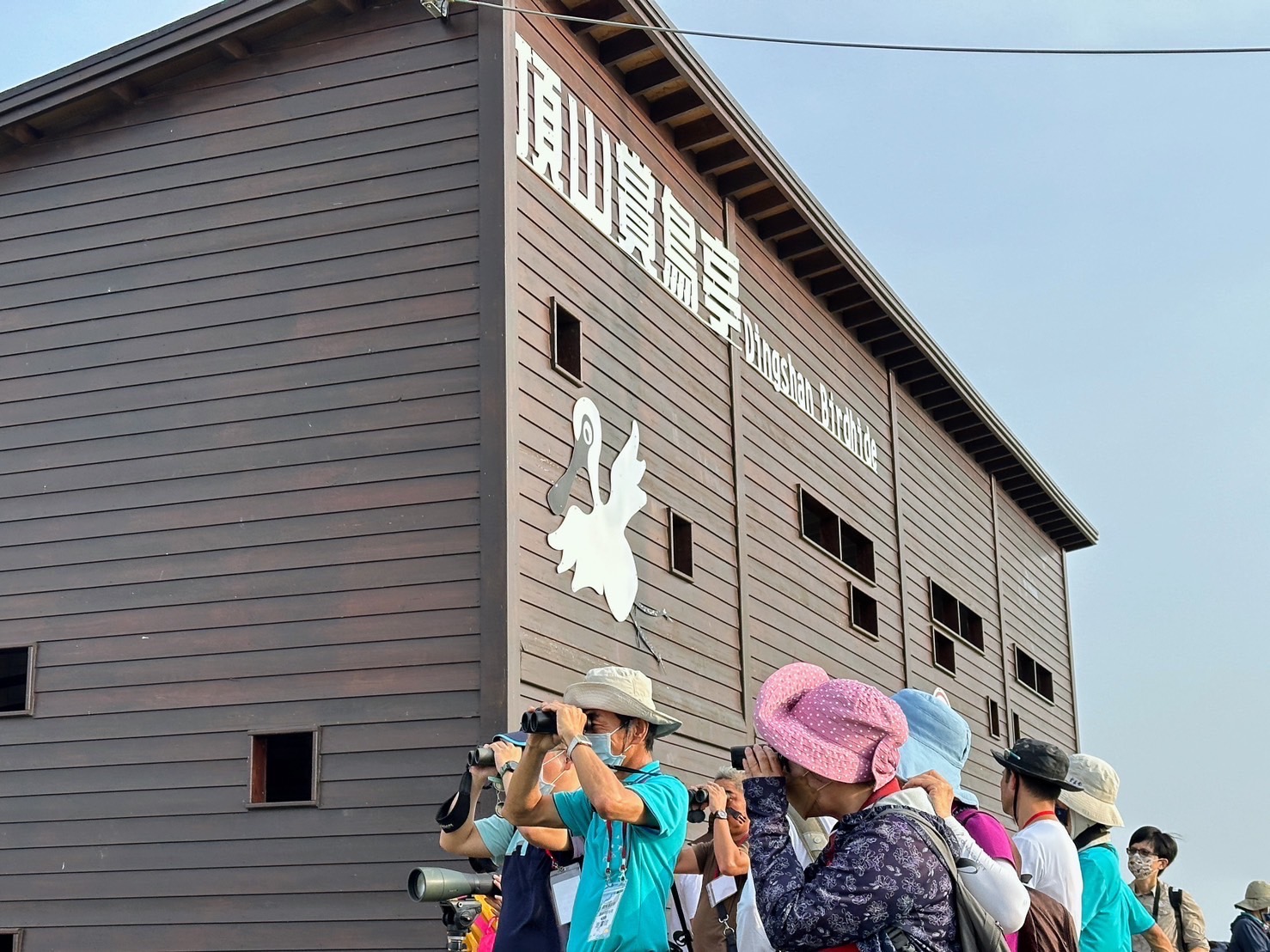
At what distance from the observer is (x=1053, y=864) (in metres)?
5.18

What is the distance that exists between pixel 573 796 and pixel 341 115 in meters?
7.89

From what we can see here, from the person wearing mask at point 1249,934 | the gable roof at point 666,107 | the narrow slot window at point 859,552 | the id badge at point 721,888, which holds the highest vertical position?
the gable roof at point 666,107

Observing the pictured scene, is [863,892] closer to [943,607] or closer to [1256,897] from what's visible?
[1256,897]

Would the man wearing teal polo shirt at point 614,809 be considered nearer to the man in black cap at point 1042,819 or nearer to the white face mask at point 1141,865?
the man in black cap at point 1042,819

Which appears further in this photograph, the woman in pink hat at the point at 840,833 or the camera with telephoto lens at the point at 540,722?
the camera with telephoto lens at the point at 540,722

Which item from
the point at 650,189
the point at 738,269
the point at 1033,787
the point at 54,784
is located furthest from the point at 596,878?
the point at 738,269

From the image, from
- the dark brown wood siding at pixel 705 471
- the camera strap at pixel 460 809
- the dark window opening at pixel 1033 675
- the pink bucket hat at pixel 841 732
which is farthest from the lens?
the dark window opening at pixel 1033 675

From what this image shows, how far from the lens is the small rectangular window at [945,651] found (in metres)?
20.3

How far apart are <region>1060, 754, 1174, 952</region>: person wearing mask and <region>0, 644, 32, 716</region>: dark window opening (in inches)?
343

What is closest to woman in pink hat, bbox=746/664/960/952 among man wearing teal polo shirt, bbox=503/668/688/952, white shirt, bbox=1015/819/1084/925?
man wearing teal polo shirt, bbox=503/668/688/952

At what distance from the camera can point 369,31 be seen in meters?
12.0

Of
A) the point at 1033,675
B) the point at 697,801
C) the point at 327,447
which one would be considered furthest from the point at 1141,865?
the point at 1033,675

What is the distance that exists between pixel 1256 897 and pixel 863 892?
7926 mm

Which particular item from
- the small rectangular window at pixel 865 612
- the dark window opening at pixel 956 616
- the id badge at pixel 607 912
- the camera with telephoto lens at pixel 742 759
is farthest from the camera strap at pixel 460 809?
the dark window opening at pixel 956 616
